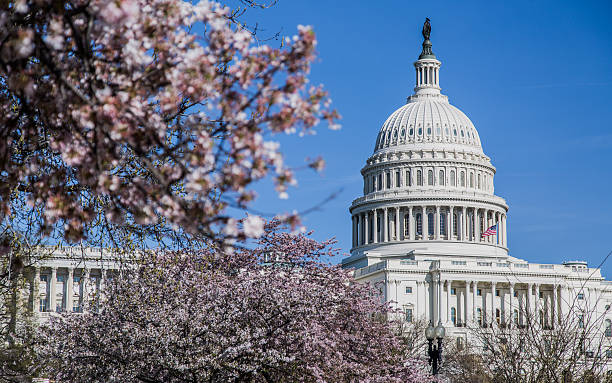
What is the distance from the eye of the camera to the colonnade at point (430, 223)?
148m

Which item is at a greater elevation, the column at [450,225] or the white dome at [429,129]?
the white dome at [429,129]

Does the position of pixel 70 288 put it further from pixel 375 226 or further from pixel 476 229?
pixel 476 229

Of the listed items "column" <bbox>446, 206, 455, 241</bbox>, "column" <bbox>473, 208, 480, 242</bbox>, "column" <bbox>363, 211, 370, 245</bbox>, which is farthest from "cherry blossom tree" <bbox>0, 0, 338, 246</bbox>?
"column" <bbox>363, 211, 370, 245</bbox>

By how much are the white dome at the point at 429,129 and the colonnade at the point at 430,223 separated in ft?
→ 35.2

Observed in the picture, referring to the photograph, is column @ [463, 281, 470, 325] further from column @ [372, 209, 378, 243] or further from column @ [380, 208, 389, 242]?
column @ [372, 209, 378, 243]

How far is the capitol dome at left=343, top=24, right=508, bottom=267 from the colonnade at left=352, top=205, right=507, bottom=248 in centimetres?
15

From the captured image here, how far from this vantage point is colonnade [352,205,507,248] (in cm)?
14762

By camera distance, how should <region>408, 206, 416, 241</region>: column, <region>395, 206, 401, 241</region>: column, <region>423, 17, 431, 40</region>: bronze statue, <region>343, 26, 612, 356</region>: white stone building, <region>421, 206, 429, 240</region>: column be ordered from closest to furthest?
<region>343, 26, 612, 356</region>: white stone building < <region>421, 206, 429, 240</region>: column < <region>408, 206, 416, 241</region>: column < <region>395, 206, 401, 241</region>: column < <region>423, 17, 431, 40</region>: bronze statue

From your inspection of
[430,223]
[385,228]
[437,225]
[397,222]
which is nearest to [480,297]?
[437,225]

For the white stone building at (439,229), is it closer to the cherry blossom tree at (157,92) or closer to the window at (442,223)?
the window at (442,223)

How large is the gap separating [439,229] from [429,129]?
704 inches

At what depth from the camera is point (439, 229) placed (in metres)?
148

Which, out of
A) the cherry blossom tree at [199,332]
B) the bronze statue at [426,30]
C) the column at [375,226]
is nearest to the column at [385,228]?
the column at [375,226]

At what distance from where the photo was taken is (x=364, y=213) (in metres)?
154
